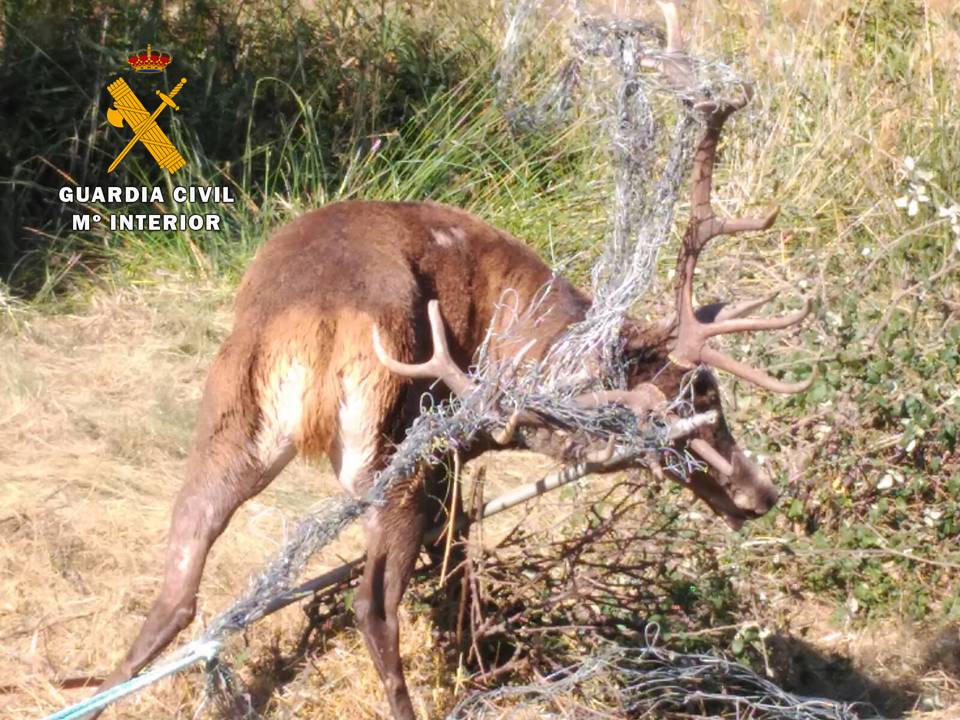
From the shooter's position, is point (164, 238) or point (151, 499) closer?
point (151, 499)

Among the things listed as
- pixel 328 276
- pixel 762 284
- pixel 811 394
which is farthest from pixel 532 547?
pixel 762 284

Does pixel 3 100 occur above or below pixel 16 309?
above

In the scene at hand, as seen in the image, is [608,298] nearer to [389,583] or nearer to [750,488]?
[389,583]

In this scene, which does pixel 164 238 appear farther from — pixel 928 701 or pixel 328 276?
pixel 928 701

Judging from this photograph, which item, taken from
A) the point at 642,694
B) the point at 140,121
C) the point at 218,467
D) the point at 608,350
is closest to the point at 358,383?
the point at 218,467

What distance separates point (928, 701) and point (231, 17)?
621 cm

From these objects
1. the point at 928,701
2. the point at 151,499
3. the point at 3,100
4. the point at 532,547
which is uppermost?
the point at 3,100

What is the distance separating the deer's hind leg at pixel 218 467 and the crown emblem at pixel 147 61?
16.7ft

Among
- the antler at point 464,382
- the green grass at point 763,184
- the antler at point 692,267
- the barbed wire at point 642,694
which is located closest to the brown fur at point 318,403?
the antler at point 464,382

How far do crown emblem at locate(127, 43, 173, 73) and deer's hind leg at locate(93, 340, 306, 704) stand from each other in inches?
201

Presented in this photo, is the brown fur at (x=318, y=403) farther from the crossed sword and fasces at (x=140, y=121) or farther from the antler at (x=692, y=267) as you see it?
the crossed sword and fasces at (x=140, y=121)

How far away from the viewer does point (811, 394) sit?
6.59 metres

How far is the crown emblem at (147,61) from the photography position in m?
9.52

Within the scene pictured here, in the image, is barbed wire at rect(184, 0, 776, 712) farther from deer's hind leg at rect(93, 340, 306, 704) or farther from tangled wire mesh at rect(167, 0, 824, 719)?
deer's hind leg at rect(93, 340, 306, 704)
